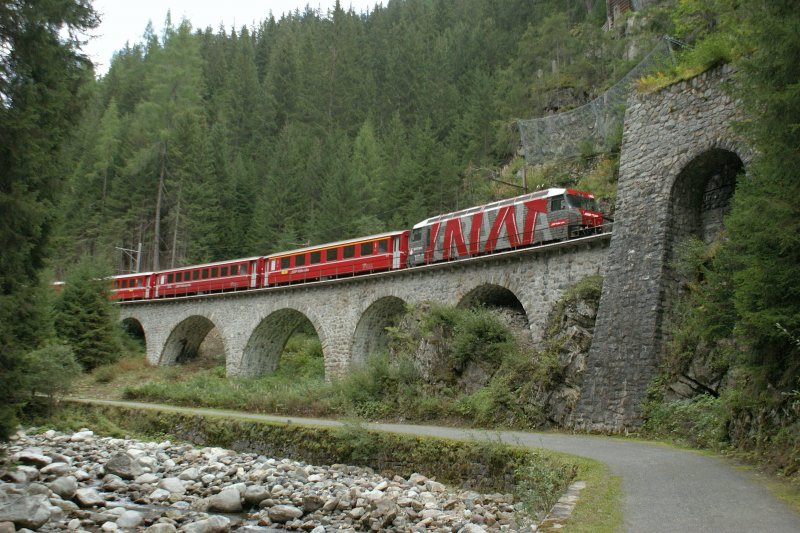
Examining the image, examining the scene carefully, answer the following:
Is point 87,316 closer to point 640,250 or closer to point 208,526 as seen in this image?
point 208,526

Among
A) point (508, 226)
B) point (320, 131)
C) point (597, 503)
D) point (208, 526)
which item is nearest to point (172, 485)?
point (208, 526)

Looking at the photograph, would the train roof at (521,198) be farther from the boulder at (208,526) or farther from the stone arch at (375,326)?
the boulder at (208,526)

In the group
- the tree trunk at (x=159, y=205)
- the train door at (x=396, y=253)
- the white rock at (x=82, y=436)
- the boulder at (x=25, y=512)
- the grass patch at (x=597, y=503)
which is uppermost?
the tree trunk at (x=159, y=205)

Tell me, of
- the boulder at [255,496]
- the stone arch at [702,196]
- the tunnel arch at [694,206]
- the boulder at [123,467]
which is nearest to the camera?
the boulder at [255,496]

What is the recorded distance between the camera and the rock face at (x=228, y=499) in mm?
7898

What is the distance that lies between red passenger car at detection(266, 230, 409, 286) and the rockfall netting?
26.0 feet

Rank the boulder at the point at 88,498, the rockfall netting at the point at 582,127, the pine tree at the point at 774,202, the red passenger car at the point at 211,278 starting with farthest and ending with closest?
1. the red passenger car at the point at 211,278
2. the rockfall netting at the point at 582,127
3. the boulder at the point at 88,498
4. the pine tree at the point at 774,202

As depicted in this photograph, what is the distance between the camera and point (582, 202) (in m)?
18.5

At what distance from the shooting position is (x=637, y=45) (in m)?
29.1

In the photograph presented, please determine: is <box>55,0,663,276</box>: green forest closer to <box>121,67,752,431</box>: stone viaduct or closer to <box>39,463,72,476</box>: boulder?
<box>121,67,752,431</box>: stone viaduct

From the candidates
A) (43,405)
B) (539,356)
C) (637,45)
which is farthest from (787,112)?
(637,45)

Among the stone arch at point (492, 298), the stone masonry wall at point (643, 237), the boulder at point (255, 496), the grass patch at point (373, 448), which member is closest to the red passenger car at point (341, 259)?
the stone arch at point (492, 298)

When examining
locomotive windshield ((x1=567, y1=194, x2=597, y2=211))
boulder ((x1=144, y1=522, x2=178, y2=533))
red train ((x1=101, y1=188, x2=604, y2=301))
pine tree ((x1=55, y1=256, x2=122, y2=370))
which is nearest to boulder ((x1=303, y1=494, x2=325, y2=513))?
boulder ((x1=144, y1=522, x2=178, y2=533))

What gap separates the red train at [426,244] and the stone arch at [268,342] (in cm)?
167
